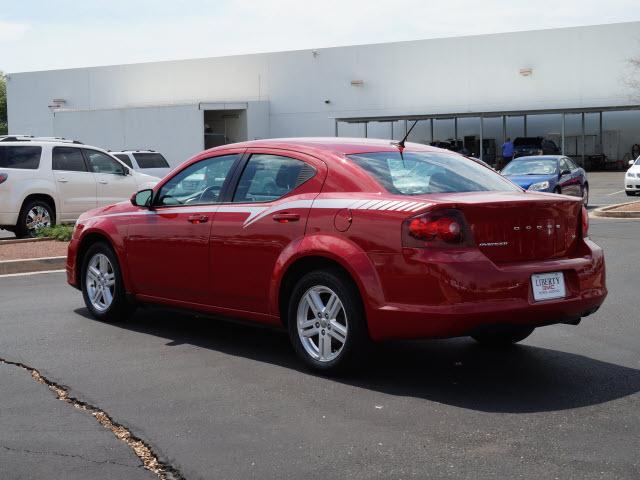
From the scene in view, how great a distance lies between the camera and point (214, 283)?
7.43 metres

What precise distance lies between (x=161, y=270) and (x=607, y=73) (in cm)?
4125

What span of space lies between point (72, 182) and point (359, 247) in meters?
12.1

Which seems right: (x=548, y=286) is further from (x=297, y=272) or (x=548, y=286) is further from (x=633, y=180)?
(x=633, y=180)

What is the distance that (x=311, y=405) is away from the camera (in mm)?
5859

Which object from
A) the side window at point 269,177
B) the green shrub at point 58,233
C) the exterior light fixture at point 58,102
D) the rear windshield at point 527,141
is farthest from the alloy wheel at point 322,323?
the exterior light fixture at point 58,102

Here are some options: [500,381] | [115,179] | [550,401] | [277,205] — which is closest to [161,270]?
[277,205]

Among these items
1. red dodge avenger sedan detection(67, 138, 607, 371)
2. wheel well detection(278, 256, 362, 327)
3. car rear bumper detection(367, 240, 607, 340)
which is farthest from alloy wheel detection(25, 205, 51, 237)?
car rear bumper detection(367, 240, 607, 340)

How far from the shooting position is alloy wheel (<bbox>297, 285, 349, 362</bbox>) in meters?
6.51

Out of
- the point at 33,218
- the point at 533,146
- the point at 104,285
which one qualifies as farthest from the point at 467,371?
the point at 533,146

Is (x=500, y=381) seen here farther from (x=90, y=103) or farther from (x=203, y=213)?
(x=90, y=103)

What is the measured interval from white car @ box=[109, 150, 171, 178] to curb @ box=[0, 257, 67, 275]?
48.0ft

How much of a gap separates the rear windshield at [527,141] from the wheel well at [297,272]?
132 ft

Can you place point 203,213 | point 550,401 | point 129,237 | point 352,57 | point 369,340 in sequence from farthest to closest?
point 352,57
point 129,237
point 203,213
point 369,340
point 550,401

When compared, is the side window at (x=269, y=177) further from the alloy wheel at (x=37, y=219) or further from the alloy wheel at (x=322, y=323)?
the alloy wheel at (x=37, y=219)
